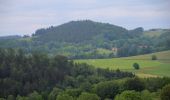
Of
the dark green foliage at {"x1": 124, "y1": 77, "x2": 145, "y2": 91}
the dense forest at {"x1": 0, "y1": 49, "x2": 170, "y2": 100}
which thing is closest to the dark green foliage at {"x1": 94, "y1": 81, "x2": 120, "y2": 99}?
the dense forest at {"x1": 0, "y1": 49, "x2": 170, "y2": 100}

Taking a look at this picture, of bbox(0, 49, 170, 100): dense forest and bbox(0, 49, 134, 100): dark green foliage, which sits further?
bbox(0, 49, 134, 100): dark green foliage

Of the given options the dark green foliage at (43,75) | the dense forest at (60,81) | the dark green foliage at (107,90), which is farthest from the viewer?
the dark green foliage at (43,75)

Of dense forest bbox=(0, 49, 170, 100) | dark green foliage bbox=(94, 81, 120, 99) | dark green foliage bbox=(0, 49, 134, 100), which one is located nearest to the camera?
dense forest bbox=(0, 49, 170, 100)

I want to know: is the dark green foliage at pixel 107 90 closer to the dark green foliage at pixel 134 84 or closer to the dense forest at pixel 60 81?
the dense forest at pixel 60 81

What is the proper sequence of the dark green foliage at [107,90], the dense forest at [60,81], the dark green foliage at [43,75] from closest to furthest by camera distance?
the dense forest at [60,81] < the dark green foliage at [107,90] < the dark green foliage at [43,75]

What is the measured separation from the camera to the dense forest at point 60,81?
66.5 metres

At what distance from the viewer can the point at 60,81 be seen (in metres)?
83.2

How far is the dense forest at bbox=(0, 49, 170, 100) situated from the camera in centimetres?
6650

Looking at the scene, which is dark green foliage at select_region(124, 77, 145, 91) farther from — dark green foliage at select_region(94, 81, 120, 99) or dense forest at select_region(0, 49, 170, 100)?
dark green foliage at select_region(94, 81, 120, 99)

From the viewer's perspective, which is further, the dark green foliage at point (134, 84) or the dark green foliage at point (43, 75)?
the dark green foliage at point (43, 75)

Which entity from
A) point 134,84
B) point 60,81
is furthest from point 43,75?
point 134,84

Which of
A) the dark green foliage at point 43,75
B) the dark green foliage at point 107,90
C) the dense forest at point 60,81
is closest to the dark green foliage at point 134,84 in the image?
the dense forest at point 60,81

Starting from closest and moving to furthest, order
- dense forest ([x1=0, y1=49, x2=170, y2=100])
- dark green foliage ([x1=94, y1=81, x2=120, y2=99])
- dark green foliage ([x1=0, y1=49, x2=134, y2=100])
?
dense forest ([x1=0, y1=49, x2=170, y2=100])
dark green foliage ([x1=94, y1=81, x2=120, y2=99])
dark green foliage ([x1=0, y1=49, x2=134, y2=100])

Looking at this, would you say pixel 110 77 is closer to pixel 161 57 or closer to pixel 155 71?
pixel 155 71
